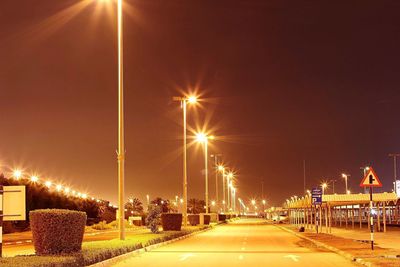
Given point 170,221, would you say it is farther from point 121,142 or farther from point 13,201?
point 13,201

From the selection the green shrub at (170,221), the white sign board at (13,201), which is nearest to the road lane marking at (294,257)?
the white sign board at (13,201)

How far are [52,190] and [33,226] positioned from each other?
222 ft

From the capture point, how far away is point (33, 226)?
808 inches

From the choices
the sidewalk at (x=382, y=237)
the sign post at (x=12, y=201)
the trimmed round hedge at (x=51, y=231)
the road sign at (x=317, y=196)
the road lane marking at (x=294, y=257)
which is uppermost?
the road sign at (x=317, y=196)

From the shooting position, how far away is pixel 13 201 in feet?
58.0

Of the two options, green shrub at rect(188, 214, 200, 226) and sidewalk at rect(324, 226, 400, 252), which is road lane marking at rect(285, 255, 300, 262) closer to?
sidewalk at rect(324, 226, 400, 252)

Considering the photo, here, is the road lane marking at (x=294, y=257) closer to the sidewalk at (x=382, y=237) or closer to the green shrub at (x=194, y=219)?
the sidewalk at (x=382, y=237)

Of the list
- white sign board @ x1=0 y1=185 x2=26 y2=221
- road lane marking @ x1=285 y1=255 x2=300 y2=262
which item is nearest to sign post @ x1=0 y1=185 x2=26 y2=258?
white sign board @ x1=0 y1=185 x2=26 y2=221

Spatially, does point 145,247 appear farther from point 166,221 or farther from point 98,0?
point 166,221

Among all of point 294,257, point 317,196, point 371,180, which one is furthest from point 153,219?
point 371,180

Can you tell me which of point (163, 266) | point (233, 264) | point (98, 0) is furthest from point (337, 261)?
point (98, 0)

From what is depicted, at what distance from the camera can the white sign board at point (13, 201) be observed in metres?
17.6

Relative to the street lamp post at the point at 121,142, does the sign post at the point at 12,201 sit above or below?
below

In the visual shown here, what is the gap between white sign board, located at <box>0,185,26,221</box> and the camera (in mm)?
17609
